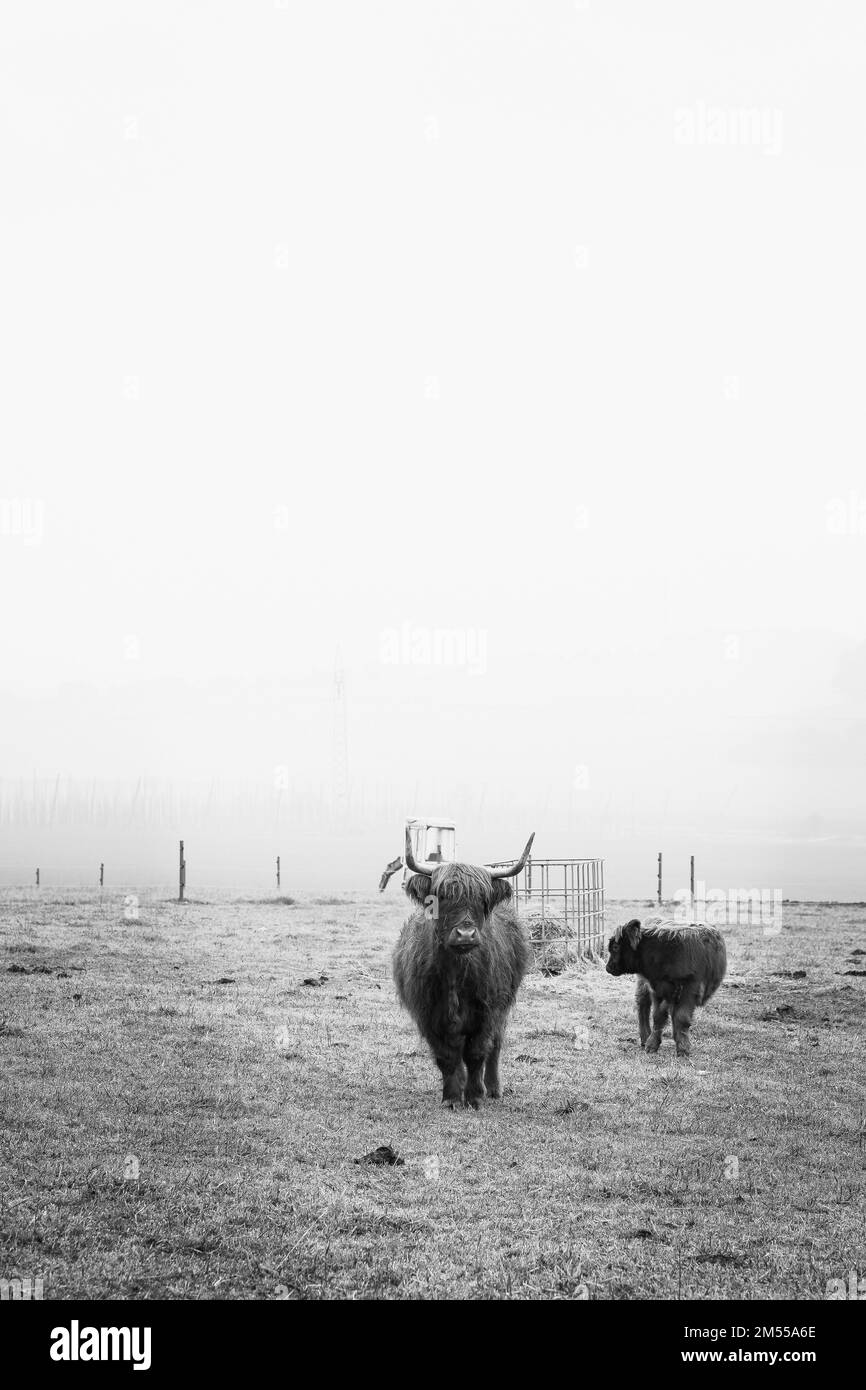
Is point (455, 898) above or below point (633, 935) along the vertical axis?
above

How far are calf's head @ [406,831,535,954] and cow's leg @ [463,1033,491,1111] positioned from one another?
1029mm

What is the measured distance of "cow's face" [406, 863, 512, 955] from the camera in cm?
1025

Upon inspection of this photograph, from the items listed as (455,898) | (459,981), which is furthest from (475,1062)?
(455,898)

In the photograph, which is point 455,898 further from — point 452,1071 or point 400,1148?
point 400,1148

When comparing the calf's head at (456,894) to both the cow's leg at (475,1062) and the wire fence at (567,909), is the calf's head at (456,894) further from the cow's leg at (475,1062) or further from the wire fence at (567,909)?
the wire fence at (567,909)

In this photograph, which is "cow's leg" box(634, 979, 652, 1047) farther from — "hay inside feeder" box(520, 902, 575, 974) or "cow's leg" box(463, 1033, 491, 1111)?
"hay inside feeder" box(520, 902, 575, 974)

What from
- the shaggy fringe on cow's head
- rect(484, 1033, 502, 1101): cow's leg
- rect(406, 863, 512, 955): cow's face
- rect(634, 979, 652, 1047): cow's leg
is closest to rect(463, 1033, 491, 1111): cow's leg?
rect(484, 1033, 502, 1101): cow's leg

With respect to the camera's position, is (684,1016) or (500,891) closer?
(500,891)

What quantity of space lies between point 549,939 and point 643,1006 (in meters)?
8.44

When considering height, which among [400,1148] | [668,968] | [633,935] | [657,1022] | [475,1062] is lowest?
[657,1022]

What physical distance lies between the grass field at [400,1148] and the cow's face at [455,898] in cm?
181

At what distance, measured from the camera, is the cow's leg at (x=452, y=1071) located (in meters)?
10.3

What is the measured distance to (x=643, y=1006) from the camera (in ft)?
45.2
